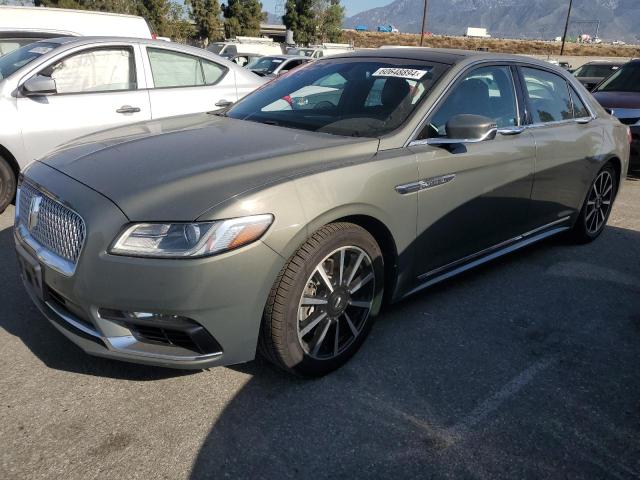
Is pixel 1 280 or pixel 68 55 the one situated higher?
pixel 68 55

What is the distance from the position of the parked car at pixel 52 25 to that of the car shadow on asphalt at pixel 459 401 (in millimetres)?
6652

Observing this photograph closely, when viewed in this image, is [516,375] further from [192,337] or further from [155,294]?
[155,294]

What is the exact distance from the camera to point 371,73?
3.58 metres

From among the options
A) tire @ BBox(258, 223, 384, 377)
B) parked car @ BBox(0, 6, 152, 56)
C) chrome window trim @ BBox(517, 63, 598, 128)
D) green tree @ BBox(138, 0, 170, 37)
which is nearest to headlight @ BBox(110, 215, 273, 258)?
tire @ BBox(258, 223, 384, 377)

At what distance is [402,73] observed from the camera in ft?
11.2

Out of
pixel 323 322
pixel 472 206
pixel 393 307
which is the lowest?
pixel 393 307

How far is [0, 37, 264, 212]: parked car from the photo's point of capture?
5.12 m

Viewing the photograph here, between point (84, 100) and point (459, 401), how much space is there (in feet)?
14.8

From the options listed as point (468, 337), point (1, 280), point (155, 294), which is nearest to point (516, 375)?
point (468, 337)

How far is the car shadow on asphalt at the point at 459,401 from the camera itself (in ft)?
7.56

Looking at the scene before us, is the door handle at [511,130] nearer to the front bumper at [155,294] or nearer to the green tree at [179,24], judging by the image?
the front bumper at [155,294]

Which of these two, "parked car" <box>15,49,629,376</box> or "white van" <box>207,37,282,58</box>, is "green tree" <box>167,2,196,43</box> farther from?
"parked car" <box>15,49,629,376</box>

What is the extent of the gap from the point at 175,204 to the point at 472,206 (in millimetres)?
1927

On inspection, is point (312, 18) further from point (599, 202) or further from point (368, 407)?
point (368, 407)
